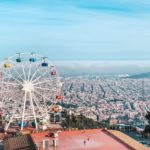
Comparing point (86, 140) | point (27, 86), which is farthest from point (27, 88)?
point (86, 140)

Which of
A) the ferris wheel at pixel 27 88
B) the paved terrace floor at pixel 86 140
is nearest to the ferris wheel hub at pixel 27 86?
the ferris wheel at pixel 27 88

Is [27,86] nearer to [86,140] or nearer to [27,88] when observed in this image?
[27,88]

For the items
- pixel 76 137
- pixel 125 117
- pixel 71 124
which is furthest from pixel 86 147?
pixel 125 117

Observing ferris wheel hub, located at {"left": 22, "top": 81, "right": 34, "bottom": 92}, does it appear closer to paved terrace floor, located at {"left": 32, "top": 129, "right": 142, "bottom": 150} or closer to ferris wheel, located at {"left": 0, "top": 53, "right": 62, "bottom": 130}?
ferris wheel, located at {"left": 0, "top": 53, "right": 62, "bottom": 130}

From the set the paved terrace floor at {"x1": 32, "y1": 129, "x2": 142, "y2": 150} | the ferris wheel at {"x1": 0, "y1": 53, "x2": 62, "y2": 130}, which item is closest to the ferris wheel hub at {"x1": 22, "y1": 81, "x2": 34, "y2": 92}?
the ferris wheel at {"x1": 0, "y1": 53, "x2": 62, "y2": 130}

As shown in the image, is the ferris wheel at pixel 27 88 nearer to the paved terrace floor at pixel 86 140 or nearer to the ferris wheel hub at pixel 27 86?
Result: the ferris wheel hub at pixel 27 86
